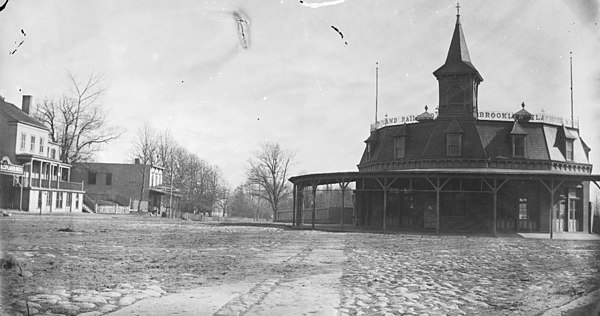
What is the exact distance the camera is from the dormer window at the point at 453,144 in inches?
1056

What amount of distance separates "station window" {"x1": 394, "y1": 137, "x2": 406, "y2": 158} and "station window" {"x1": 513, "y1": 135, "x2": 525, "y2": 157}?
5.75 m

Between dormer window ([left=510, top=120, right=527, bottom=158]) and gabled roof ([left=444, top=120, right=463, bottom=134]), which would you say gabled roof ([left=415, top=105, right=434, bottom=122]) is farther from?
dormer window ([left=510, top=120, right=527, bottom=158])

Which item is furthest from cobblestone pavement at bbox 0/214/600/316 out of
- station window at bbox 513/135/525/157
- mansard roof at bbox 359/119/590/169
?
station window at bbox 513/135/525/157

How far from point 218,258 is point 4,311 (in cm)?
657

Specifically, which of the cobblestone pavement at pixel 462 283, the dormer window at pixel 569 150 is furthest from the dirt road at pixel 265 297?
the dormer window at pixel 569 150

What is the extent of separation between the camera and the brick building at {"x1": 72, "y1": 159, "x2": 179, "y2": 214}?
14.4m

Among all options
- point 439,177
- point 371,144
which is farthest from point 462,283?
point 371,144

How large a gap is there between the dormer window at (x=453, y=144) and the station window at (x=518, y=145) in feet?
9.08

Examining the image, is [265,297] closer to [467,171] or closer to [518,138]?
[467,171]

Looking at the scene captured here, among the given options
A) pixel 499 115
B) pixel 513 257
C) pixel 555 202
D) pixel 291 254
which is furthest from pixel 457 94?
pixel 291 254

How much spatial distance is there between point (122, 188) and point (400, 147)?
15082 mm

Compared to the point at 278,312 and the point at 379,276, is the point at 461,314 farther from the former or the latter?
the point at 379,276

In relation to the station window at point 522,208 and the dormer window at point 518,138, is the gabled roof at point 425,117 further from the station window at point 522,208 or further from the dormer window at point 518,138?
the station window at point 522,208

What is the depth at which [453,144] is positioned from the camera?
2695 centimetres
